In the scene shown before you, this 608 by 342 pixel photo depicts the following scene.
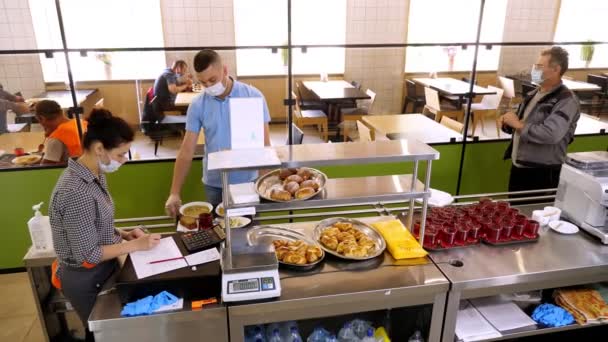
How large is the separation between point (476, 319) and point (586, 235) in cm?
72

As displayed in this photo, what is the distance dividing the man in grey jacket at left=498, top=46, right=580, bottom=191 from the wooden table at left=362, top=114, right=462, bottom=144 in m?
0.69

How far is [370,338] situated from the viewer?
1.92 m

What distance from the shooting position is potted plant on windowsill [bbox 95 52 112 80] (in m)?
3.18

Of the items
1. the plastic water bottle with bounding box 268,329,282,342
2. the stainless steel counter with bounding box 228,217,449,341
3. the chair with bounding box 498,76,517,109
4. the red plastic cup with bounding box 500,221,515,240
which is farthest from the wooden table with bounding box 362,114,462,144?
the plastic water bottle with bounding box 268,329,282,342

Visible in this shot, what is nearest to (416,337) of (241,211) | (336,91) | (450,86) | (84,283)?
(241,211)

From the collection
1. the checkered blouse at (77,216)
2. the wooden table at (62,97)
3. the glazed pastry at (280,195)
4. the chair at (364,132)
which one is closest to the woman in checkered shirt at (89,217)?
the checkered blouse at (77,216)

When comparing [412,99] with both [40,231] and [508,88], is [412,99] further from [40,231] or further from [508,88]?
[40,231]

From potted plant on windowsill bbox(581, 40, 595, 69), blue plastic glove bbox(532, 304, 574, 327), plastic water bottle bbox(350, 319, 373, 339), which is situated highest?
potted plant on windowsill bbox(581, 40, 595, 69)

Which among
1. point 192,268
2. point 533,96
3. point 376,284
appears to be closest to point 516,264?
point 376,284

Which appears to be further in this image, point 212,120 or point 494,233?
point 212,120

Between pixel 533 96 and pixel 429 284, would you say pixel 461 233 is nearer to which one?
pixel 429 284

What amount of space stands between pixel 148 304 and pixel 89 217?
39cm

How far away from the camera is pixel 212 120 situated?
8.32 feet

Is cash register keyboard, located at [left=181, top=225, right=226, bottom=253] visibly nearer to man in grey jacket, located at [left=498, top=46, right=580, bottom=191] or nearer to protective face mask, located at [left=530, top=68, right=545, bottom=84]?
man in grey jacket, located at [left=498, top=46, right=580, bottom=191]
